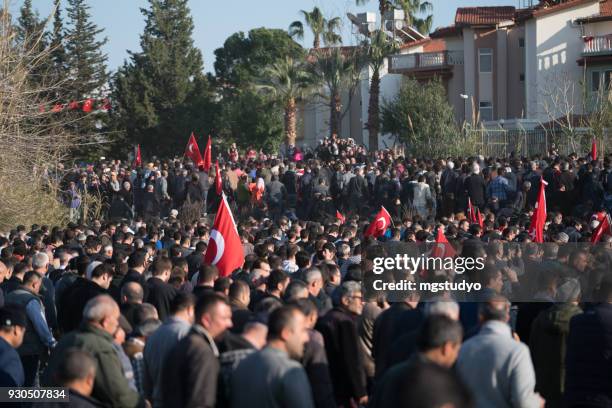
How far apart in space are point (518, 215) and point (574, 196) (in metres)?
1.78

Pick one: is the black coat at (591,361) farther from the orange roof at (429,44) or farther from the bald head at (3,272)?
the orange roof at (429,44)

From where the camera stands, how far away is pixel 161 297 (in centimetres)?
1072

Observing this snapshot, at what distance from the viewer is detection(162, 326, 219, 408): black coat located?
668 cm

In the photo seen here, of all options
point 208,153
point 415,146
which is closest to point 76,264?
point 208,153

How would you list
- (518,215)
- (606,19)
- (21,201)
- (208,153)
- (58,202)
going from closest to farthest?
(518,215)
(21,201)
(58,202)
(208,153)
(606,19)

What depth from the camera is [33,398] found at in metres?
7.94

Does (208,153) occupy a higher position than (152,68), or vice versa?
(152,68)

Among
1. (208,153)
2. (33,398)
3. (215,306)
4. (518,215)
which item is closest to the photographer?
(215,306)

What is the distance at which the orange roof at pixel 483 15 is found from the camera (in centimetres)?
5584

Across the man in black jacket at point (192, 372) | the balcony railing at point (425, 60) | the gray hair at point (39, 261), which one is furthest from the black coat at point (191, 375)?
the balcony railing at point (425, 60)

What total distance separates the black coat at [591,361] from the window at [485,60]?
164 ft

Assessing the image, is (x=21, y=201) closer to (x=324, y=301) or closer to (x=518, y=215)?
(x=518, y=215)

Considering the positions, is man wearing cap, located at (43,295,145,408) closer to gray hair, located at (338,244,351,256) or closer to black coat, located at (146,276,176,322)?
black coat, located at (146,276,176,322)

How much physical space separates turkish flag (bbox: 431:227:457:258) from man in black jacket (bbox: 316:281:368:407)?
5736 mm
